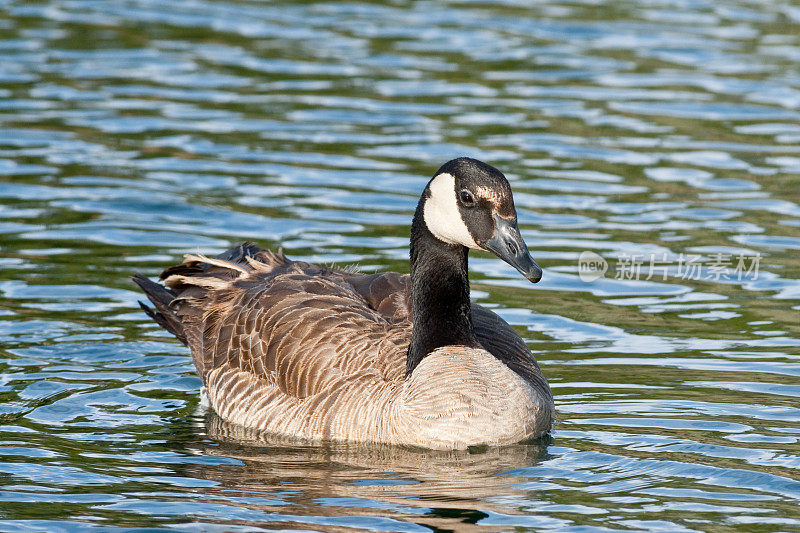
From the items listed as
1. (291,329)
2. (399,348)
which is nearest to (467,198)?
(399,348)

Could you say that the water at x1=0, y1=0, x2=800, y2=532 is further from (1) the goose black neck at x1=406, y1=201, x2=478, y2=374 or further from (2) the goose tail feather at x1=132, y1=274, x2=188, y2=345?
(1) the goose black neck at x1=406, y1=201, x2=478, y2=374

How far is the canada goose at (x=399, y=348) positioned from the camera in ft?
34.4

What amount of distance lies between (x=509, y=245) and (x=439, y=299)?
2.66ft

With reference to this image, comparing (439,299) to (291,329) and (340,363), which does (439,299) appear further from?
Answer: (291,329)

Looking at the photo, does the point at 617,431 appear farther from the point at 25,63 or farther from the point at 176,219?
the point at 25,63

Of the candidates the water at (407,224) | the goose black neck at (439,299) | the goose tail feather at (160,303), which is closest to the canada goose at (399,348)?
the goose black neck at (439,299)

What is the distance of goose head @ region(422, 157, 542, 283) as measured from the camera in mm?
10422

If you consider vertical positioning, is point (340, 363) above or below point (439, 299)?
below

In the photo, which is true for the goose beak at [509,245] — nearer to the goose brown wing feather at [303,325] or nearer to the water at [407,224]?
the goose brown wing feather at [303,325]

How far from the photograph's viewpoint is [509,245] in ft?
34.1

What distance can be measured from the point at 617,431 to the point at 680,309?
11.0 ft

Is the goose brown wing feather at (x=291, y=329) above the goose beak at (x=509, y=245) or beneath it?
beneath

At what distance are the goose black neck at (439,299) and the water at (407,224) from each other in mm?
884

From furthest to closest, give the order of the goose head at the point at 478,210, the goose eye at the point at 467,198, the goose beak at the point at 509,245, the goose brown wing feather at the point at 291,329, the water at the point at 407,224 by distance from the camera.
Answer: the goose brown wing feather at the point at 291,329 < the goose eye at the point at 467,198 < the goose head at the point at 478,210 < the goose beak at the point at 509,245 < the water at the point at 407,224
